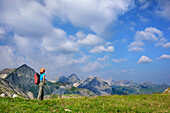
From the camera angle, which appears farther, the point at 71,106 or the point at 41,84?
the point at 41,84

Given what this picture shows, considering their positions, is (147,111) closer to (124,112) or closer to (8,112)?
(124,112)

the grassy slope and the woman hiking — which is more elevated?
the woman hiking

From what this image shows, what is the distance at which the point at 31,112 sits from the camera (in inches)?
396

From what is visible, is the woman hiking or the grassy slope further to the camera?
the woman hiking

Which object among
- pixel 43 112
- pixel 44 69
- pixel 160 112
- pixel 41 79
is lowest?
pixel 160 112

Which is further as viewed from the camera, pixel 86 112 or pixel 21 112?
pixel 86 112

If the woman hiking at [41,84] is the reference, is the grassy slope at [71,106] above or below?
below

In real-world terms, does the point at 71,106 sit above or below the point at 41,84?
below

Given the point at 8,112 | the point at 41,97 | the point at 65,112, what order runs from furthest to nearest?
the point at 41,97 < the point at 65,112 < the point at 8,112

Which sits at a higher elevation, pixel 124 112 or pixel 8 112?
pixel 8 112

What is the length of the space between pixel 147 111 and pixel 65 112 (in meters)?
8.38

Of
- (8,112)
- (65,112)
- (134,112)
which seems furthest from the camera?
(134,112)

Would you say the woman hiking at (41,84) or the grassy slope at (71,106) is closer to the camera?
the grassy slope at (71,106)

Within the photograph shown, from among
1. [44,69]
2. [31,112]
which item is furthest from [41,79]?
[31,112]
